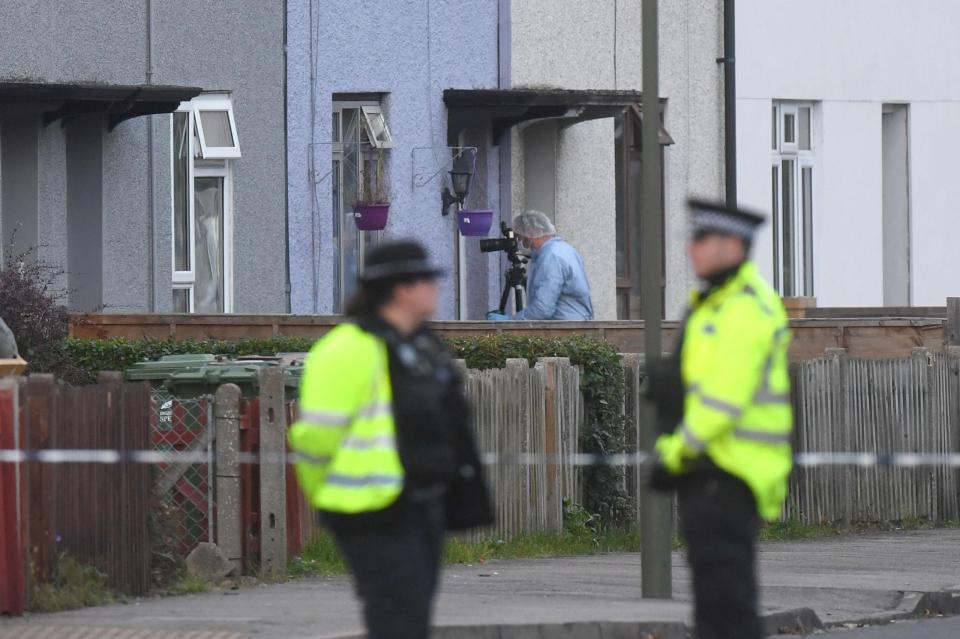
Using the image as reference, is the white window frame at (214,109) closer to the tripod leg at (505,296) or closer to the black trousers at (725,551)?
the tripod leg at (505,296)

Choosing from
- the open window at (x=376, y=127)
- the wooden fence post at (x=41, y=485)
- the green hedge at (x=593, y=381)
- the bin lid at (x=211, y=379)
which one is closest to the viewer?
the wooden fence post at (x=41, y=485)

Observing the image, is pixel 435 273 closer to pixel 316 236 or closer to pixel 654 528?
pixel 654 528

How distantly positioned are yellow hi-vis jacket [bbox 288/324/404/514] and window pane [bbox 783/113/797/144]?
1993cm

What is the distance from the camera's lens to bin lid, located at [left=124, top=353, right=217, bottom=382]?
13.8m

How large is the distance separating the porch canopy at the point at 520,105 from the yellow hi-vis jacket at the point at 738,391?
1463 cm

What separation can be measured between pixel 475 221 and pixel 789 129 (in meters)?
6.07

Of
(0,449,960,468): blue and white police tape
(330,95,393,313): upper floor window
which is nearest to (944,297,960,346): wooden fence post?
(0,449,960,468): blue and white police tape

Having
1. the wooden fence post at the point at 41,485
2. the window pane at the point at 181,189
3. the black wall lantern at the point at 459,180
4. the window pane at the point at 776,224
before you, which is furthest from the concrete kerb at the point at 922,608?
the window pane at the point at 776,224

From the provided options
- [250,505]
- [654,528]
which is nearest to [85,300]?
[250,505]

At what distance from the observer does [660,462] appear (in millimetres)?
7070

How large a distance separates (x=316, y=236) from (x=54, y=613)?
10545 millimetres

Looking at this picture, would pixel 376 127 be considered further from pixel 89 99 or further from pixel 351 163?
pixel 89 99

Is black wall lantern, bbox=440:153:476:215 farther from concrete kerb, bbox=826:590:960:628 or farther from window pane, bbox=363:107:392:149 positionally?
concrete kerb, bbox=826:590:960:628

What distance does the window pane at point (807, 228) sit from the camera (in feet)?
86.6
